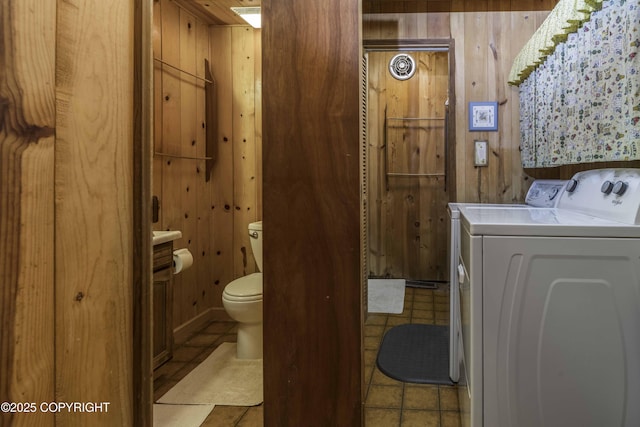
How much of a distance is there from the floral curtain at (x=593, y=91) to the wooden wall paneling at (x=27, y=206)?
1626 millimetres

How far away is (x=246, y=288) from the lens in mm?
2508

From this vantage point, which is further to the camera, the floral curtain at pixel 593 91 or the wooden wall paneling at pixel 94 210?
the floral curtain at pixel 593 91

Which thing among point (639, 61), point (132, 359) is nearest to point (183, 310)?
point (132, 359)

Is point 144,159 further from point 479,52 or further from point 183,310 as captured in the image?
point 479,52

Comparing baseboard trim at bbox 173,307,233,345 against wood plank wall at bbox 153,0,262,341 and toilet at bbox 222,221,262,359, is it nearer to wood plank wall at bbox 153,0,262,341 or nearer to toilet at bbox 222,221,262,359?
wood plank wall at bbox 153,0,262,341

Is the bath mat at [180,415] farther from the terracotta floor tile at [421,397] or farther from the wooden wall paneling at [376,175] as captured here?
the wooden wall paneling at [376,175]

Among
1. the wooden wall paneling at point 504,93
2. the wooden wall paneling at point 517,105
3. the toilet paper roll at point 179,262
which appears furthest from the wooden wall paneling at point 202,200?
the wooden wall paneling at point 517,105

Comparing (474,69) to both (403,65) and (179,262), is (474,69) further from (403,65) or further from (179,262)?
(179,262)

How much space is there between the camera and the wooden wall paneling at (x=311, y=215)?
5.13 feet

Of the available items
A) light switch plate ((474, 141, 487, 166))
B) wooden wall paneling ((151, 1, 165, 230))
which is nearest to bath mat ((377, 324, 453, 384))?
light switch plate ((474, 141, 487, 166))

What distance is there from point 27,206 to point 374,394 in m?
1.95

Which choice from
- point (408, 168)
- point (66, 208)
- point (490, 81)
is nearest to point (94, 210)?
point (66, 208)

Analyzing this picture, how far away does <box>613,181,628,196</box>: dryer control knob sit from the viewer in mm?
1319

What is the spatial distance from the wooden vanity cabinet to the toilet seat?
0.34 meters
